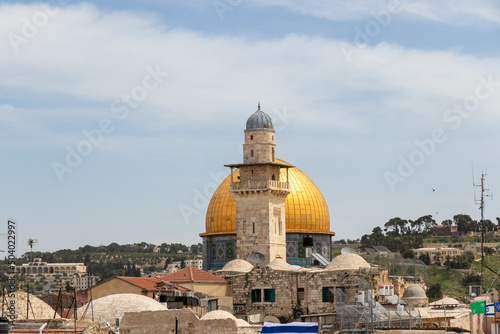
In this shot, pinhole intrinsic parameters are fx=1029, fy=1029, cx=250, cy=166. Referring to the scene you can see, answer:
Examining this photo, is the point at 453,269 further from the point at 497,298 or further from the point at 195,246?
the point at 195,246

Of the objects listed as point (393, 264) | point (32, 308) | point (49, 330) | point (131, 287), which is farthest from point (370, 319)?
point (393, 264)

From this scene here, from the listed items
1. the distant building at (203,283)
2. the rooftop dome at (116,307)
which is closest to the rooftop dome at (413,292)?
the distant building at (203,283)

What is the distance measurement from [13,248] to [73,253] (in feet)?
409

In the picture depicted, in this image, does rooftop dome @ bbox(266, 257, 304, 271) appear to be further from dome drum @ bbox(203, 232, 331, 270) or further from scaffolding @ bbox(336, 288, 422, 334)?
scaffolding @ bbox(336, 288, 422, 334)

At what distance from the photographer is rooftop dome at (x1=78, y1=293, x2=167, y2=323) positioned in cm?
4338

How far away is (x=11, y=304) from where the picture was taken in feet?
129

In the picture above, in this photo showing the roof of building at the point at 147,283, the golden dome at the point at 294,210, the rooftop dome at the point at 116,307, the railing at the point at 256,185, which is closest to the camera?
the rooftop dome at the point at 116,307

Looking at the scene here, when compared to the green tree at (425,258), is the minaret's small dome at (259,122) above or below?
above

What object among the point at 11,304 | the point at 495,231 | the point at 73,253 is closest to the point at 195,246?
the point at 73,253

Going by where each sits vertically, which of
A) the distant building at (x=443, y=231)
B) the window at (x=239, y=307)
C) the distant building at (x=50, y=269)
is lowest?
the window at (x=239, y=307)

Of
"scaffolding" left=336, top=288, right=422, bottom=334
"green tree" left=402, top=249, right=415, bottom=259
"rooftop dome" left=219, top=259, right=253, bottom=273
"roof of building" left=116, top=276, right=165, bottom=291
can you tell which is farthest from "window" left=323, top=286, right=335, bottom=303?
"green tree" left=402, top=249, right=415, bottom=259

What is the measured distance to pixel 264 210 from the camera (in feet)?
199

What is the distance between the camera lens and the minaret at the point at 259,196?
60594 mm

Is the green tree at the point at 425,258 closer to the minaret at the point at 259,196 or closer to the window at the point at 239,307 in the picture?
the minaret at the point at 259,196
